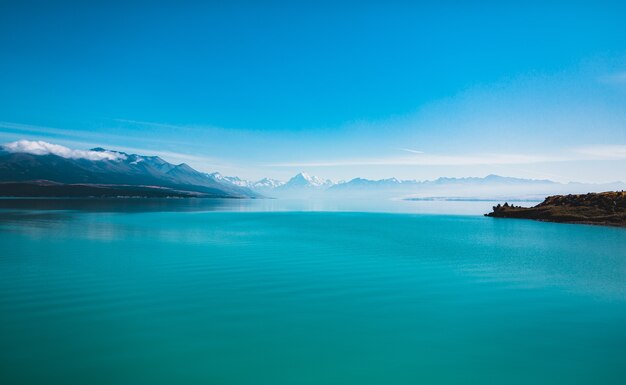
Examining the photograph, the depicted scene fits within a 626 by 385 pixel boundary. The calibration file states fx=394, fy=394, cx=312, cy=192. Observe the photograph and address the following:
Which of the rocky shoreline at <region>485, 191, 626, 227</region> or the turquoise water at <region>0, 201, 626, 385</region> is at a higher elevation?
the rocky shoreline at <region>485, 191, 626, 227</region>

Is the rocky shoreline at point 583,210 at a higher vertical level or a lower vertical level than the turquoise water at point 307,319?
higher

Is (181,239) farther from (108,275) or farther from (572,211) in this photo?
(572,211)

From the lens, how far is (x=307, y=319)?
17.1 metres

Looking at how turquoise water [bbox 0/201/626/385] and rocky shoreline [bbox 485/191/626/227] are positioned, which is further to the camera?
rocky shoreline [bbox 485/191/626/227]

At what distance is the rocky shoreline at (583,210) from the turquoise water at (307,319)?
158 feet

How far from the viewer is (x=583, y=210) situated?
262 ft

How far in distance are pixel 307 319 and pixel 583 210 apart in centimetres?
8367

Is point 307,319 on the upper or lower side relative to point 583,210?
lower

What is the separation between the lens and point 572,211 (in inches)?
3201

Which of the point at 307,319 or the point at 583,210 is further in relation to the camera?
the point at 583,210

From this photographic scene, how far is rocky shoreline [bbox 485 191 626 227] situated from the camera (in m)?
71.4

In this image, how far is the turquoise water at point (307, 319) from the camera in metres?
12.0

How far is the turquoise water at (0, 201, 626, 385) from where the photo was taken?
1195 centimetres

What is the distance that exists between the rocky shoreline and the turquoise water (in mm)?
48052
